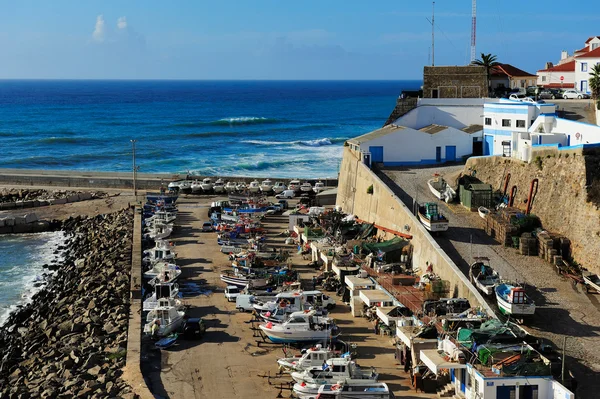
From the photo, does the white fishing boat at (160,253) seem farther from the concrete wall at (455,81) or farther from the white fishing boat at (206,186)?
the concrete wall at (455,81)

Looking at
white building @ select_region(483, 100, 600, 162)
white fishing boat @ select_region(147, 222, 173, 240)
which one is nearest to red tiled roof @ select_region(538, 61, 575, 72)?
white building @ select_region(483, 100, 600, 162)

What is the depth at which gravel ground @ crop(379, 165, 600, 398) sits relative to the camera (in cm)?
1925

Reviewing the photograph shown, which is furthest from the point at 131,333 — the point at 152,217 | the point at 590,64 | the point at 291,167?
the point at 291,167

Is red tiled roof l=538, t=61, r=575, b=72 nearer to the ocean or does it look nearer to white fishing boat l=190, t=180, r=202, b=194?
white fishing boat l=190, t=180, r=202, b=194

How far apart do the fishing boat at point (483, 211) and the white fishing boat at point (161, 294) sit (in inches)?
396

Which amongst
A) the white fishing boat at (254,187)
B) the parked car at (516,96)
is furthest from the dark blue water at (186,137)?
the parked car at (516,96)

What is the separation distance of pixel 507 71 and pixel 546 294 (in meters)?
24.3

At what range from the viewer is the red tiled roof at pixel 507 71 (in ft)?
145

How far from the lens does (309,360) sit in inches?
793

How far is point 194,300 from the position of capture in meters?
26.9

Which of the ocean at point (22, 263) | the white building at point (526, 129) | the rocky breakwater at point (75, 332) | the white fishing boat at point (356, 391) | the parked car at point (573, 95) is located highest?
the parked car at point (573, 95)

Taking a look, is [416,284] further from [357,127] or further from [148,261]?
[357,127]

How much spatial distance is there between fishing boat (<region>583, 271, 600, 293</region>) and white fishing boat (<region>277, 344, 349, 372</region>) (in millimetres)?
7144

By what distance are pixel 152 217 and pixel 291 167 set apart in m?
24.0
